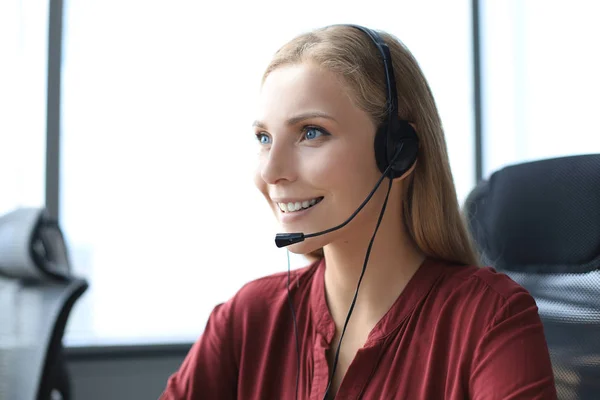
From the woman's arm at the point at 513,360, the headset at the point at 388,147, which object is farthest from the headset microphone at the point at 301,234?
the woman's arm at the point at 513,360

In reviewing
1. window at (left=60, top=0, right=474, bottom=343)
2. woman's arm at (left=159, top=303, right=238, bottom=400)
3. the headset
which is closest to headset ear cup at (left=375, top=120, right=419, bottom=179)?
the headset

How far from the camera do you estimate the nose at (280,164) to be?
2.96 ft

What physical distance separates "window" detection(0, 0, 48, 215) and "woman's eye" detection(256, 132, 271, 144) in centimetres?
127

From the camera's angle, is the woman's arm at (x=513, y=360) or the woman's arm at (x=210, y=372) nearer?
the woman's arm at (x=513, y=360)

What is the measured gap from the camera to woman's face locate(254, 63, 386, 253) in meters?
0.89

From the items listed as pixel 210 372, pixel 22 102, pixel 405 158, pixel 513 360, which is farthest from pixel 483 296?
pixel 22 102

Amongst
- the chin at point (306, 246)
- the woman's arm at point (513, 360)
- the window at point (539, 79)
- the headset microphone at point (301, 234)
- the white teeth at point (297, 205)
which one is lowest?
the woman's arm at point (513, 360)

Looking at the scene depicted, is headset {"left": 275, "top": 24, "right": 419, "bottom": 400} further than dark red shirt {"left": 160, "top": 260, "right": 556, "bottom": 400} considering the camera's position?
Yes

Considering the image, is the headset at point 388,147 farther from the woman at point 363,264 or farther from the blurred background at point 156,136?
the blurred background at point 156,136

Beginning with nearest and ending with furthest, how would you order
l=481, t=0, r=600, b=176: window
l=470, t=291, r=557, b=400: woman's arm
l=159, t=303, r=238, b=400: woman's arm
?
1. l=470, t=291, r=557, b=400: woman's arm
2. l=159, t=303, r=238, b=400: woman's arm
3. l=481, t=0, r=600, b=176: window

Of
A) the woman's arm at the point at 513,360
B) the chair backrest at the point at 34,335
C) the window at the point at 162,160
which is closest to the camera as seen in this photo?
the woman's arm at the point at 513,360

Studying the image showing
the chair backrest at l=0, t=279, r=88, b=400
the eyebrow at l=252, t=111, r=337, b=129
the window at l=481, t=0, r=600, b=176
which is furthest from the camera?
the window at l=481, t=0, r=600, b=176

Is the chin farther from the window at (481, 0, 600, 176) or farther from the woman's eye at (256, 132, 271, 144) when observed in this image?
the window at (481, 0, 600, 176)

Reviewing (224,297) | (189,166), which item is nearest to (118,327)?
(224,297)
